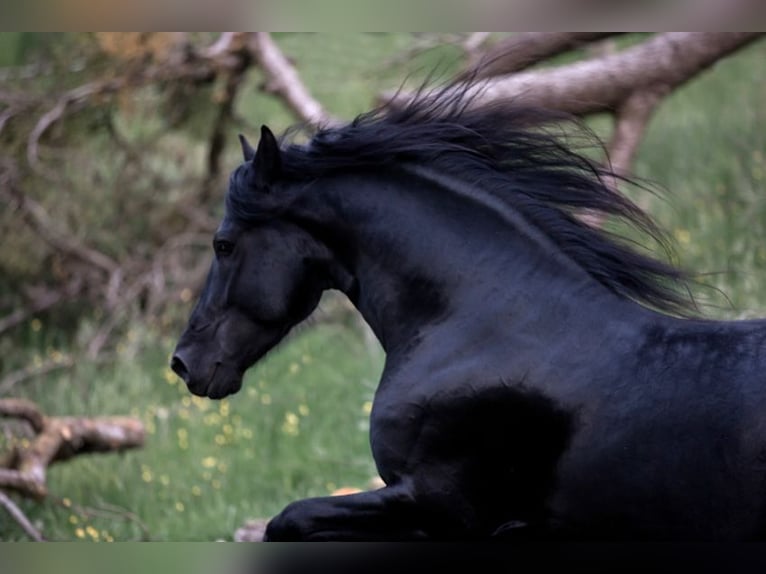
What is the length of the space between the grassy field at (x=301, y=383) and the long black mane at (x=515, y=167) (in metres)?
2.79

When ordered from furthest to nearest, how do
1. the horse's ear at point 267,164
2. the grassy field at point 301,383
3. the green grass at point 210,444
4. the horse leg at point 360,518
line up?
the grassy field at point 301,383 < the green grass at point 210,444 < the horse's ear at point 267,164 < the horse leg at point 360,518

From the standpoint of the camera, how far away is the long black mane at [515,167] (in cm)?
390

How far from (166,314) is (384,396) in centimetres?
649

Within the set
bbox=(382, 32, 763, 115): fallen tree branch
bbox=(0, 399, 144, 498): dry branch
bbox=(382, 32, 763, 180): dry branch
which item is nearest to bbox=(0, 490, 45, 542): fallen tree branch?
bbox=(0, 399, 144, 498): dry branch

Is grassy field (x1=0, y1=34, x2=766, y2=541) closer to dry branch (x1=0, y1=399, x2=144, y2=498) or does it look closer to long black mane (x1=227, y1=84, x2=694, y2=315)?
dry branch (x1=0, y1=399, x2=144, y2=498)

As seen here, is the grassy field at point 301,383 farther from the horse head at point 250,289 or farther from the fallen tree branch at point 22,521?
the horse head at point 250,289

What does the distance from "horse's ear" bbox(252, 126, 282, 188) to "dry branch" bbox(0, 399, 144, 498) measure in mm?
3518

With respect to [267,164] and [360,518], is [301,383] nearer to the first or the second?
[267,164]

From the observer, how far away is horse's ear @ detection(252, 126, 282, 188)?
4.02 meters

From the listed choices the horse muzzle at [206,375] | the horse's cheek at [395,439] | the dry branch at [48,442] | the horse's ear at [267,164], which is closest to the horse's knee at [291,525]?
the horse's cheek at [395,439]

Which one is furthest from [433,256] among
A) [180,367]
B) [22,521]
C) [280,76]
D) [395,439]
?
[280,76]

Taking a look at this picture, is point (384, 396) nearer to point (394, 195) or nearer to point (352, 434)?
point (394, 195)

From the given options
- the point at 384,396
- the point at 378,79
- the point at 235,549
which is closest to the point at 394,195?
the point at 384,396

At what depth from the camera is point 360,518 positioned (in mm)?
3738
